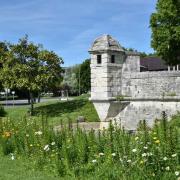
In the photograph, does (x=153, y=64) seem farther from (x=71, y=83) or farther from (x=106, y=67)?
(x=106, y=67)

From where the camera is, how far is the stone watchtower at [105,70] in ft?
68.3

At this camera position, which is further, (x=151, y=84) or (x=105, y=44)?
(x=105, y=44)

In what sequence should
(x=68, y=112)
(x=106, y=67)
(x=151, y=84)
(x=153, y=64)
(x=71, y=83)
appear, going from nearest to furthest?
(x=151, y=84), (x=106, y=67), (x=68, y=112), (x=153, y=64), (x=71, y=83)

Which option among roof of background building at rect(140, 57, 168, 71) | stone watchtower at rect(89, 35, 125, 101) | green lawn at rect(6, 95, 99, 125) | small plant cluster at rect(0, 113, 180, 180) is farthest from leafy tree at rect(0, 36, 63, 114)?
roof of background building at rect(140, 57, 168, 71)

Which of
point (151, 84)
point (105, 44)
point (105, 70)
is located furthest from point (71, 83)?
point (151, 84)

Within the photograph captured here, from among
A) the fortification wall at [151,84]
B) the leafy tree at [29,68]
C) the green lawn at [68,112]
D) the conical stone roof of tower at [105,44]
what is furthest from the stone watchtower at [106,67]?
the leafy tree at [29,68]

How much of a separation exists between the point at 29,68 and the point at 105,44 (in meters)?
8.06

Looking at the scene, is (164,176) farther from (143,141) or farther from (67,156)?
(67,156)

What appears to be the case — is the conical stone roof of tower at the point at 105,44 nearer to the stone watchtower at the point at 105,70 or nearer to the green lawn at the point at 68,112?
the stone watchtower at the point at 105,70

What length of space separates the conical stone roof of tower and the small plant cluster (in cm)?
1001

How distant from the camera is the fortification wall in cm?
1894

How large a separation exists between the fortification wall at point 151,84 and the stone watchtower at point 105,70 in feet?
1.44

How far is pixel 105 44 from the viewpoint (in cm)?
2095

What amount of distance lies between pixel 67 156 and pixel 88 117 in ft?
49.0
